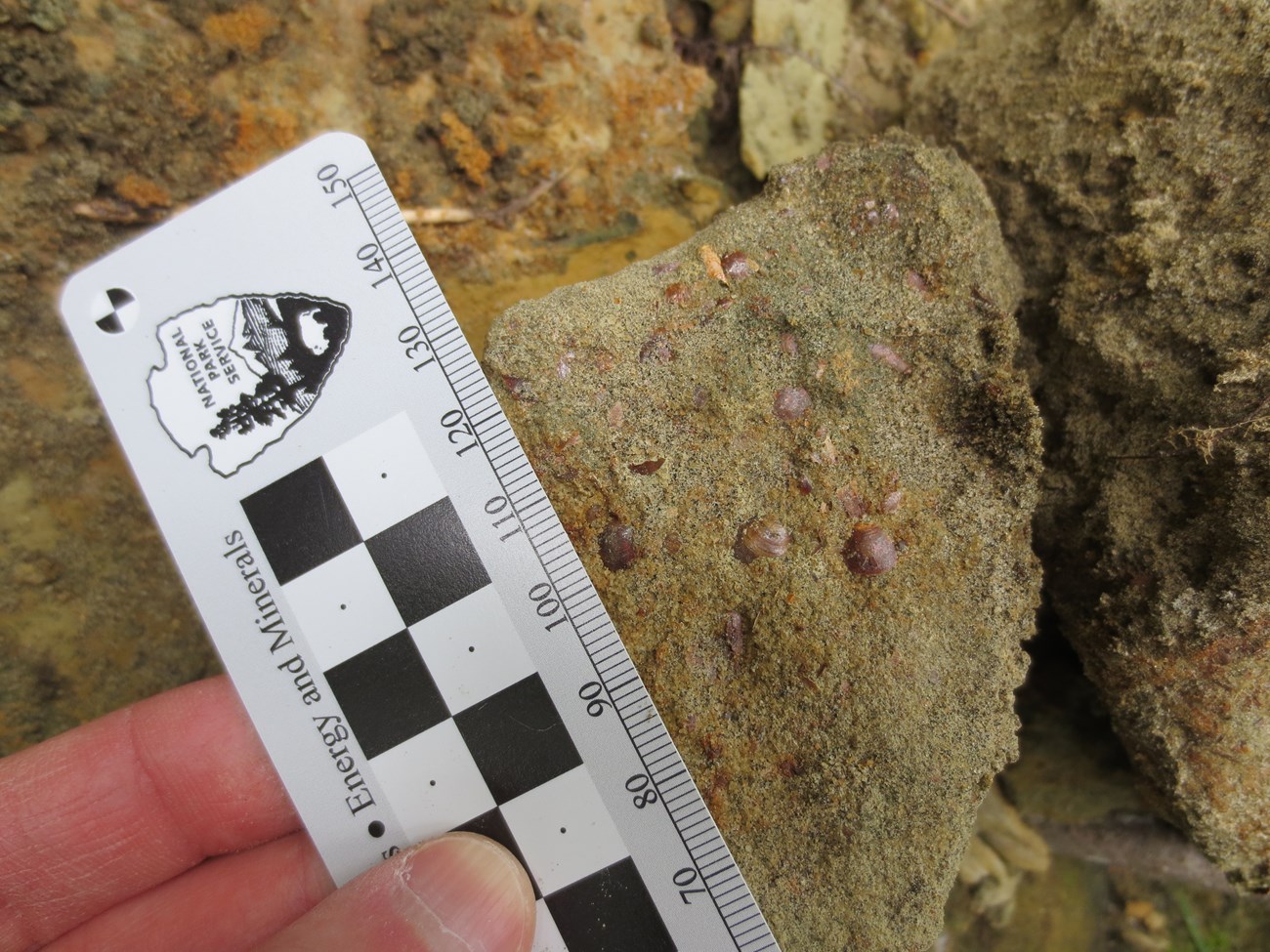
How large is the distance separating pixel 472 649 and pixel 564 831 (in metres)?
0.39

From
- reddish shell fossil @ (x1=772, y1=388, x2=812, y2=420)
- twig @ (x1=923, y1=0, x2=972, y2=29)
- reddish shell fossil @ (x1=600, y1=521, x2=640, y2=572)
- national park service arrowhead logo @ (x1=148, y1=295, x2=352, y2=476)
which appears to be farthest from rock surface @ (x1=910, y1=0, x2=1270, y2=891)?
national park service arrowhead logo @ (x1=148, y1=295, x2=352, y2=476)

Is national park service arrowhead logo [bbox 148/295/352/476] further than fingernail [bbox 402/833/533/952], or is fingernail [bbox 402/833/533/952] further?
national park service arrowhead logo [bbox 148/295/352/476]

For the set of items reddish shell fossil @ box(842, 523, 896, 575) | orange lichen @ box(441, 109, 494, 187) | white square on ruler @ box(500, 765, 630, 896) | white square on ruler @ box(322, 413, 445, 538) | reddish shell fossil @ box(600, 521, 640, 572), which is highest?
orange lichen @ box(441, 109, 494, 187)

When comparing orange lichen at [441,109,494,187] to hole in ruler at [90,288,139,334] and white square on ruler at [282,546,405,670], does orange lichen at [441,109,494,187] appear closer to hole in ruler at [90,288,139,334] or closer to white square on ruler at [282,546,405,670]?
hole in ruler at [90,288,139,334]

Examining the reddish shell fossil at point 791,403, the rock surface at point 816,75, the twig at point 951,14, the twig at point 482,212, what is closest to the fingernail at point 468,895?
the reddish shell fossil at point 791,403

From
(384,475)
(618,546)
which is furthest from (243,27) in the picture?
(618,546)

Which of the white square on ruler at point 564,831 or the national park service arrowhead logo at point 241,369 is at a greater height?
the national park service arrowhead logo at point 241,369

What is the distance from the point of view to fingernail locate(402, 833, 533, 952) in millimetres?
1354

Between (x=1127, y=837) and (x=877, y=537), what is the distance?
1678 mm

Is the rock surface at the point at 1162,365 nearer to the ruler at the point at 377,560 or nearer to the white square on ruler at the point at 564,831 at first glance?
the ruler at the point at 377,560

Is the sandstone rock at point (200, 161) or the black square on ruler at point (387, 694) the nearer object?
the black square on ruler at point (387, 694)

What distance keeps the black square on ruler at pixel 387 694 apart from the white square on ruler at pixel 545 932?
1.33 ft

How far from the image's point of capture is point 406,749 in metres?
1.51

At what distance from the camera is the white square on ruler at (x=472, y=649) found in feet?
4.83
